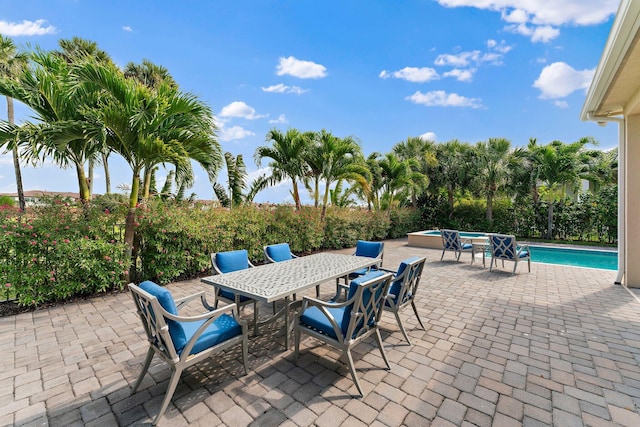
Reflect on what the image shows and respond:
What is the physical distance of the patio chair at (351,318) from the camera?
2.60 metres

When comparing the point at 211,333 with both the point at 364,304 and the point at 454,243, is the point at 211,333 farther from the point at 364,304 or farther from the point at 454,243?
the point at 454,243

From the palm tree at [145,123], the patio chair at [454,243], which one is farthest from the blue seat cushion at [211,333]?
the patio chair at [454,243]

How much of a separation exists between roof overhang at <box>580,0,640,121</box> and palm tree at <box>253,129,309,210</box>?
7.66 meters

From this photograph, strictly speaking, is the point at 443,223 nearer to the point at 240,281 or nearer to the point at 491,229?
the point at 491,229

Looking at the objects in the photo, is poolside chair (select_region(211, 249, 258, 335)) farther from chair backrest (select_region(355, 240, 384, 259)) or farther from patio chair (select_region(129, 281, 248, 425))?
chair backrest (select_region(355, 240, 384, 259))

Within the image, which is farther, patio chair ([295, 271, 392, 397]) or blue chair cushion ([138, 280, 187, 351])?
patio chair ([295, 271, 392, 397])

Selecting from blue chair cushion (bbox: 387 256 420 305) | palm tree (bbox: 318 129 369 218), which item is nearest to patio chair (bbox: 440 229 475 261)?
palm tree (bbox: 318 129 369 218)

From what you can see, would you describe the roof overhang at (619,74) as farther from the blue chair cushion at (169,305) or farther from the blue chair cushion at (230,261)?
the blue chair cushion at (230,261)

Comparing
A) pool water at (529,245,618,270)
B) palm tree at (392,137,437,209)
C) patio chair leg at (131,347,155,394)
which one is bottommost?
pool water at (529,245,618,270)

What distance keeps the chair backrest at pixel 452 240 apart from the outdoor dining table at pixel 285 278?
564 centimetres

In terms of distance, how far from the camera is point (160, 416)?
7.25 feet

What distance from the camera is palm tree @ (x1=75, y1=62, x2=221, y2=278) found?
482cm

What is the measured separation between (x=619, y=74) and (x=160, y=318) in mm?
7347

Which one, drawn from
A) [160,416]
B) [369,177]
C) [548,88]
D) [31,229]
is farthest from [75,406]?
[548,88]
